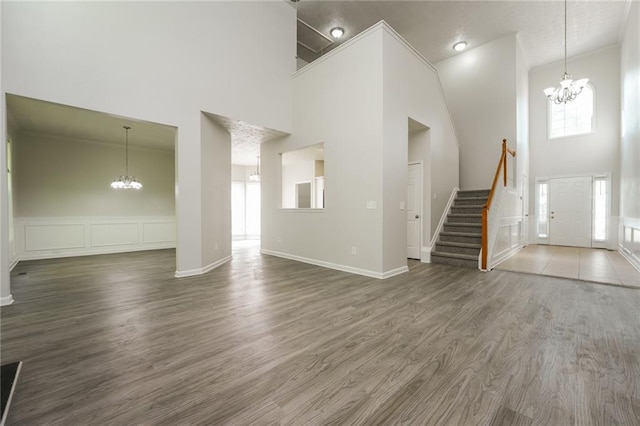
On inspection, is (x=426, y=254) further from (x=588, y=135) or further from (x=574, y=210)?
(x=588, y=135)

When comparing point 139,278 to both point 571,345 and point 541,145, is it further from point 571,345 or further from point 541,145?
point 541,145

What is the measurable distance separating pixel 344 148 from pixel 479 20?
542 cm

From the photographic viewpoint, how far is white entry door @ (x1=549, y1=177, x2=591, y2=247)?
7.97 m

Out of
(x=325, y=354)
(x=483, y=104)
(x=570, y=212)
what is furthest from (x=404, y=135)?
(x=570, y=212)

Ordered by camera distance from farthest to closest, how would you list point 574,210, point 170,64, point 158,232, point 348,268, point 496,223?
point 574,210, point 158,232, point 496,223, point 348,268, point 170,64

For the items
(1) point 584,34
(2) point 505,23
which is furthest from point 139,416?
(1) point 584,34

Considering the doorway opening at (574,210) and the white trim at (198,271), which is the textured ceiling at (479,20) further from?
the white trim at (198,271)

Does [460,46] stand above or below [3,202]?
above

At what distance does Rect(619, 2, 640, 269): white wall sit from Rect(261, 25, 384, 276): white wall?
5.10 m

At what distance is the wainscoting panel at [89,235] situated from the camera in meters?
5.88

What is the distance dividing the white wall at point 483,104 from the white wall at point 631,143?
2038 millimetres

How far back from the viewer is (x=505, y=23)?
665 centimetres

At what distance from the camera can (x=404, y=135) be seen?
15.6ft

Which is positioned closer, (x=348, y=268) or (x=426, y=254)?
(x=348, y=268)
